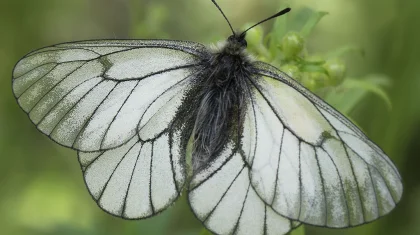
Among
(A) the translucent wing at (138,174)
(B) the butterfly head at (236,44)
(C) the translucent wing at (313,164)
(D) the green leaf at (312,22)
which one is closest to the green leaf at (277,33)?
(D) the green leaf at (312,22)

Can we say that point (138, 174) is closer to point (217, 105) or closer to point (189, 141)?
point (189, 141)

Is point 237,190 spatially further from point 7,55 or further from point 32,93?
point 7,55

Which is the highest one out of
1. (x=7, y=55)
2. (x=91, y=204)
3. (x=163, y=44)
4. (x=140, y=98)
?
(x=7, y=55)

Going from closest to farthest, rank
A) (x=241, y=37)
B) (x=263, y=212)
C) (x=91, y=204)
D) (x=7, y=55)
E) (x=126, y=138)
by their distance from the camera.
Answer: (x=263, y=212)
(x=126, y=138)
(x=241, y=37)
(x=91, y=204)
(x=7, y=55)

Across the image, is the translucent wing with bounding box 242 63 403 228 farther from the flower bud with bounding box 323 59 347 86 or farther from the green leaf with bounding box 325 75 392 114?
the green leaf with bounding box 325 75 392 114

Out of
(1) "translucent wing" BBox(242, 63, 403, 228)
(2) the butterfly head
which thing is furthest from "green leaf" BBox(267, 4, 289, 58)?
(1) "translucent wing" BBox(242, 63, 403, 228)

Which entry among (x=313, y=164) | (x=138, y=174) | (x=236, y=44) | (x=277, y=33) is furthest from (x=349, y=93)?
(x=138, y=174)

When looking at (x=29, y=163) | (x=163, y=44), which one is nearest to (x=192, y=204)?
(x=163, y=44)
